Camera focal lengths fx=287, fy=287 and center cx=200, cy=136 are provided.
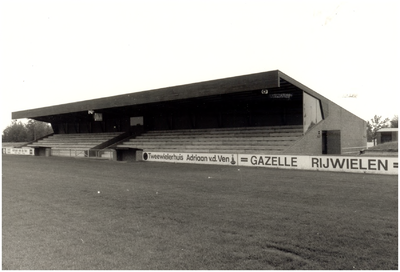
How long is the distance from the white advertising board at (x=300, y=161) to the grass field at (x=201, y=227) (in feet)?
11.2

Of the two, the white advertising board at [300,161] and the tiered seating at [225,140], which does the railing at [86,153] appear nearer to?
the tiered seating at [225,140]

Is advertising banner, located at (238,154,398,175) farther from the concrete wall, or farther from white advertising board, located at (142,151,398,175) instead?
the concrete wall

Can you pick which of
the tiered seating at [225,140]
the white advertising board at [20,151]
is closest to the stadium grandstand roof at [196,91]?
the tiered seating at [225,140]

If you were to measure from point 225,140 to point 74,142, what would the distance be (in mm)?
19644

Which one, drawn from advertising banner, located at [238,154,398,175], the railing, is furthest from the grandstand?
advertising banner, located at [238,154,398,175]

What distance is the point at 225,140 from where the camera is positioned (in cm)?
2155

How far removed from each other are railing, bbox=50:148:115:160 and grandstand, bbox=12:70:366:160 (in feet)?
0.35

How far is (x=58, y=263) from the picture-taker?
380 centimetres

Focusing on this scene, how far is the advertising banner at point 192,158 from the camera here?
1740 centimetres

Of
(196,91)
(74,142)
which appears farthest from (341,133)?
(74,142)

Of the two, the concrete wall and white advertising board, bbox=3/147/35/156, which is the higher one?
the concrete wall

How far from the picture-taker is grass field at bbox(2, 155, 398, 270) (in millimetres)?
3893

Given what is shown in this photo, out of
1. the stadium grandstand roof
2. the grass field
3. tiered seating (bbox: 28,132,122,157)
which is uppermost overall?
the stadium grandstand roof

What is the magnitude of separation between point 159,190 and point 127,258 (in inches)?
202
